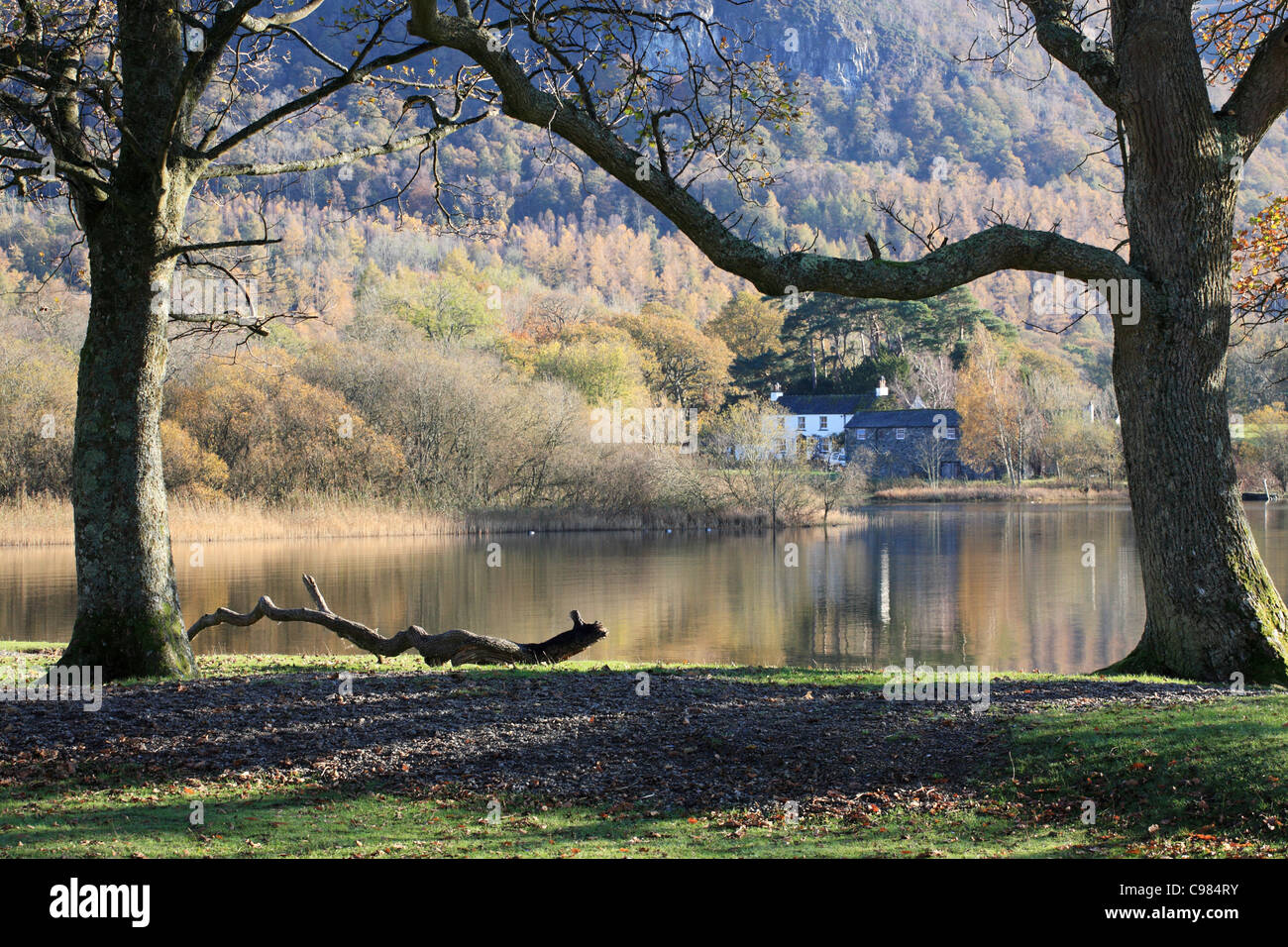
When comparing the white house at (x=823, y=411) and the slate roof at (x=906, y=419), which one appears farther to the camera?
the white house at (x=823, y=411)

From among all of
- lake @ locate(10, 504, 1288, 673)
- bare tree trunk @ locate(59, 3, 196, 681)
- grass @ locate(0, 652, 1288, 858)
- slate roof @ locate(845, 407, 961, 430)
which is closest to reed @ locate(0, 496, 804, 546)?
lake @ locate(10, 504, 1288, 673)

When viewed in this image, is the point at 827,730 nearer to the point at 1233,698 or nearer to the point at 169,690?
the point at 1233,698

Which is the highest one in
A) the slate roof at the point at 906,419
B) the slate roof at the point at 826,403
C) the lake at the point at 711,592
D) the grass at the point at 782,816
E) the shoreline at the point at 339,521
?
the slate roof at the point at 826,403

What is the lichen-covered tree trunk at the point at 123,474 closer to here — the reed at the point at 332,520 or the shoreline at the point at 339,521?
the shoreline at the point at 339,521

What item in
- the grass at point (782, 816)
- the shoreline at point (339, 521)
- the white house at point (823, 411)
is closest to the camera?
the grass at point (782, 816)

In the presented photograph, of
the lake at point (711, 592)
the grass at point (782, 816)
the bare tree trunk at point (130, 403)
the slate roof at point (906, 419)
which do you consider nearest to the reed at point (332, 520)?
the lake at point (711, 592)

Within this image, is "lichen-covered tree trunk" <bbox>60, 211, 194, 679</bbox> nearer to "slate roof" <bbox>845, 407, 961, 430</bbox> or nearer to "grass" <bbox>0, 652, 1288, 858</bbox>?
"grass" <bbox>0, 652, 1288, 858</bbox>

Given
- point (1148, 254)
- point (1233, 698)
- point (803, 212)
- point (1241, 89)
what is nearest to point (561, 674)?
point (1233, 698)

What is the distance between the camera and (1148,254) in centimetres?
1026

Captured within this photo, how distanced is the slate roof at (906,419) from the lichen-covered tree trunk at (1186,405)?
6948cm

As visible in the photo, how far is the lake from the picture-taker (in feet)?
63.3

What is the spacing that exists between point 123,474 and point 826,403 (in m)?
81.8

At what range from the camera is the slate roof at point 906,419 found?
78688 mm
